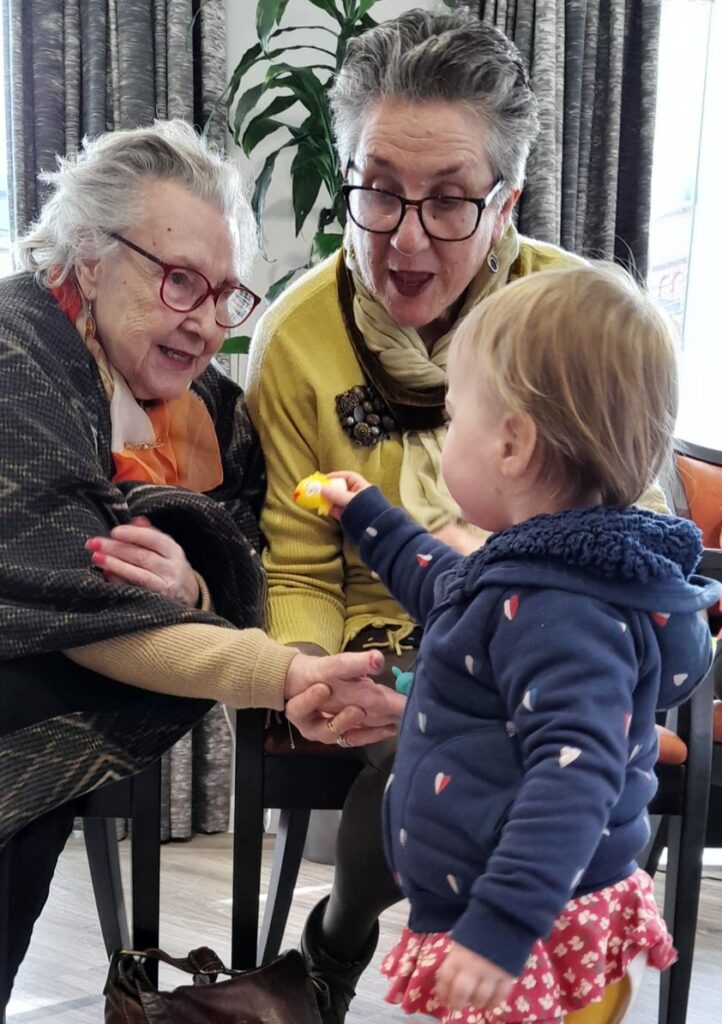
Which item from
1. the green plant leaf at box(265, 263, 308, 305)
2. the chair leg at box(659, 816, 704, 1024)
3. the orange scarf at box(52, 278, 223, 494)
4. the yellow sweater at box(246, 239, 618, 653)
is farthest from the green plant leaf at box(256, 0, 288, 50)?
the chair leg at box(659, 816, 704, 1024)

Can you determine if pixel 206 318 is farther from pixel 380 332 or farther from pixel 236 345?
pixel 236 345

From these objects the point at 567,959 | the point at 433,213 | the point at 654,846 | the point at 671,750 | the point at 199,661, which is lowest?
the point at 654,846

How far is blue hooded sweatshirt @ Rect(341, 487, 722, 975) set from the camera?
914 mm

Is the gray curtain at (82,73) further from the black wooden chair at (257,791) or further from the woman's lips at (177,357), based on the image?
the black wooden chair at (257,791)

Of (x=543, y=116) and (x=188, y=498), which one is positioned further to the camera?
(x=543, y=116)

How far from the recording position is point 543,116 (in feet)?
10.0

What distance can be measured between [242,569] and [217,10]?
1.87 meters

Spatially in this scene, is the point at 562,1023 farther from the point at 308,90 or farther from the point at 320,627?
the point at 308,90

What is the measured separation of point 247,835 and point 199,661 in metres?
0.32

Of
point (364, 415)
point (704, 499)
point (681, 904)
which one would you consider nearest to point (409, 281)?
point (364, 415)

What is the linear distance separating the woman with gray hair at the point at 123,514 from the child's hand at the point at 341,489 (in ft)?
0.59

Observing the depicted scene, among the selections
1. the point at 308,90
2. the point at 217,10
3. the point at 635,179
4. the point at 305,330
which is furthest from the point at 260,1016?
the point at 635,179

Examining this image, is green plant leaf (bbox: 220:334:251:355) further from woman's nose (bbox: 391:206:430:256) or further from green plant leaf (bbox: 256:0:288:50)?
woman's nose (bbox: 391:206:430:256)

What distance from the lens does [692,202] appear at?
354cm
